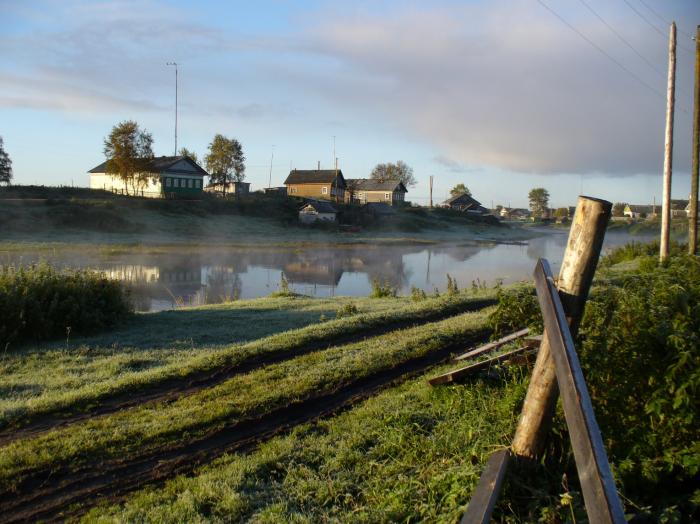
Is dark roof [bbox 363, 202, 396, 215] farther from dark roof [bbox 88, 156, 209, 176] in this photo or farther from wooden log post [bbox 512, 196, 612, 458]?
wooden log post [bbox 512, 196, 612, 458]

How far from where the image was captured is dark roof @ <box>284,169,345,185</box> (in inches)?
3891

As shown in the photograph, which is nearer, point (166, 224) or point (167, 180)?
point (166, 224)

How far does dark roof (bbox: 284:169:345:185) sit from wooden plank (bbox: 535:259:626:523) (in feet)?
312

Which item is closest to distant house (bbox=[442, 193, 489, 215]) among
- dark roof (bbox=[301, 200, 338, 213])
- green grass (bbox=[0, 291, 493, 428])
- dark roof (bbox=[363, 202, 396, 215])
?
dark roof (bbox=[363, 202, 396, 215])

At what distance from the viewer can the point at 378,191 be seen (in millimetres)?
107500

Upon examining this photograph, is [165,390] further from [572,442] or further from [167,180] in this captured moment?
[167,180]

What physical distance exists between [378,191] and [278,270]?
246 ft

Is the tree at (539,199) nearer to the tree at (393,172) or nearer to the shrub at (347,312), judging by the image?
the tree at (393,172)

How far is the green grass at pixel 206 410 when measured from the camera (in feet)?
18.8

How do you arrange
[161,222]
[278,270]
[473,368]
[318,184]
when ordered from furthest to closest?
[318,184] < [161,222] < [278,270] < [473,368]

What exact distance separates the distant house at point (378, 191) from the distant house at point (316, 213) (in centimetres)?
2915

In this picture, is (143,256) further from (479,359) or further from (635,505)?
(635,505)

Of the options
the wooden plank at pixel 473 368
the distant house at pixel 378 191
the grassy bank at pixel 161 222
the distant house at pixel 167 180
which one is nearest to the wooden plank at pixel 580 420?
the wooden plank at pixel 473 368

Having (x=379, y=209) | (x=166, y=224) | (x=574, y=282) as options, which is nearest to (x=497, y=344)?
(x=574, y=282)
